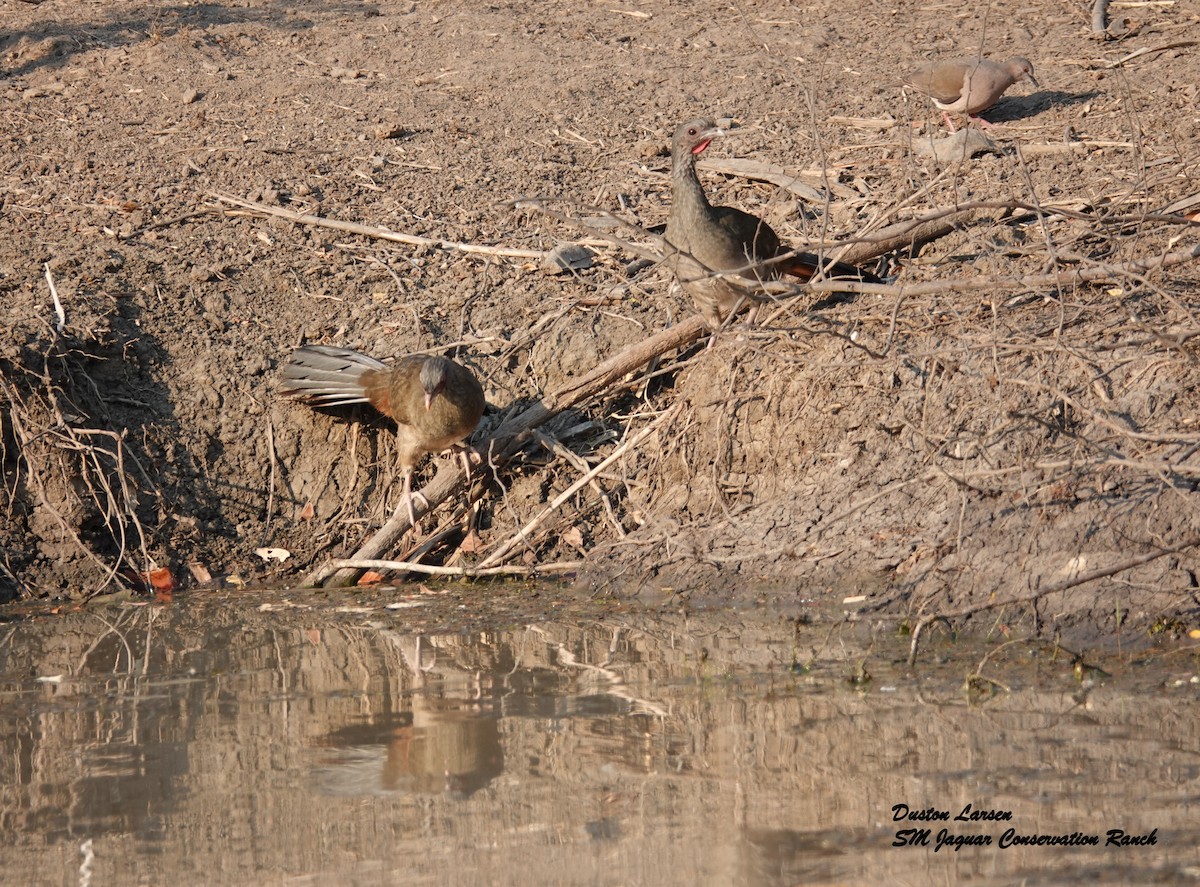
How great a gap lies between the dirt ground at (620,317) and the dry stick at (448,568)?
160 millimetres

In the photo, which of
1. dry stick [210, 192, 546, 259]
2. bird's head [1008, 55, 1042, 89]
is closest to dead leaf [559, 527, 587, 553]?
dry stick [210, 192, 546, 259]

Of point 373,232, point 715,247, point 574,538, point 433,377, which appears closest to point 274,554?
point 433,377

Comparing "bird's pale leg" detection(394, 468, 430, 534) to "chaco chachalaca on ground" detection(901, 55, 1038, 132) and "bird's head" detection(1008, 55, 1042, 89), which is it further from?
"bird's head" detection(1008, 55, 1042, 89)

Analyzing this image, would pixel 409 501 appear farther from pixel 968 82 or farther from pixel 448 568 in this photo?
pixel 968 82

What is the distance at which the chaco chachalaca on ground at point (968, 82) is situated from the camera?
8.99 metres

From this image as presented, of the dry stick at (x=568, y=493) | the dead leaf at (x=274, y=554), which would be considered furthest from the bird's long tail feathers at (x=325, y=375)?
the dry stick at (x=568, y=493)

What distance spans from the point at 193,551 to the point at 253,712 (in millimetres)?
2666

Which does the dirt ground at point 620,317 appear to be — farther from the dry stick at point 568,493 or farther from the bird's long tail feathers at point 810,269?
the bird's long tail feathers at point 810,269

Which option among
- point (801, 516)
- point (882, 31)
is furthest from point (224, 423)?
point (882, 31)

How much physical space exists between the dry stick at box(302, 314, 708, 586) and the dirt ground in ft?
0.51

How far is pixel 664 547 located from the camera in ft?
22.2

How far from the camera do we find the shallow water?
3527 mm

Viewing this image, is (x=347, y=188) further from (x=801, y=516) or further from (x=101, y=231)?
(x=801, y=516)

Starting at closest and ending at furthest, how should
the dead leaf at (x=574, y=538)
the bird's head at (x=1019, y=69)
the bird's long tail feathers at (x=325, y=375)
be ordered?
the dead leaf at (x=574, y=538) → the bird's long tail feathers at (x=325, y=375) → the bird's head at (x=1019, y=69)
